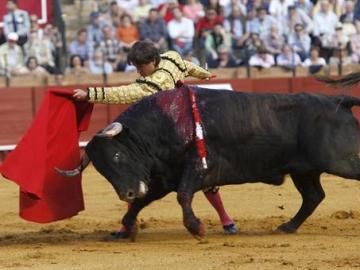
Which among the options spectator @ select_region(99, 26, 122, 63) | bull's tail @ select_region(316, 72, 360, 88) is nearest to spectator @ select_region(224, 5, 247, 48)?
spectator @ select_region(99, 26, 122, 63)

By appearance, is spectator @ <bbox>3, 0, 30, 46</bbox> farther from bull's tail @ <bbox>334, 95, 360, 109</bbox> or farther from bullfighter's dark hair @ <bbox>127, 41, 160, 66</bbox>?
bull's tail @ <bbox>334, 95, 360, 109</bbox>

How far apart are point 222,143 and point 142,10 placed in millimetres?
8033

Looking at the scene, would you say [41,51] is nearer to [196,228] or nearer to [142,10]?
[142,10]

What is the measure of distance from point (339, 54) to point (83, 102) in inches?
322

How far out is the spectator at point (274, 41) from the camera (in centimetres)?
1569

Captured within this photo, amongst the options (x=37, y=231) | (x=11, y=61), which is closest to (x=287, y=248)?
(x=37, y=231)

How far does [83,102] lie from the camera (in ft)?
27.4

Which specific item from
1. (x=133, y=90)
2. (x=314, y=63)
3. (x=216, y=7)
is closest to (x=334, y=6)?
(x=314, y=63)

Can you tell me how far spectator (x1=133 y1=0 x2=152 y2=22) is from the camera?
615 inches

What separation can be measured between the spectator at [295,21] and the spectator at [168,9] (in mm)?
1488

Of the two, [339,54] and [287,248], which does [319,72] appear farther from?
[287,248]

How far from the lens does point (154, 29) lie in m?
15.4

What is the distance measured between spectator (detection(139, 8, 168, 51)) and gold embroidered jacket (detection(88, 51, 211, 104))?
7.04m

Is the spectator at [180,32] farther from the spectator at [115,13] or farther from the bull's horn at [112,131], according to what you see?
the bull's horn at [112,131]
